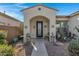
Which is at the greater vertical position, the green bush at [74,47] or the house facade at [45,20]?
the house facade at [45,20]

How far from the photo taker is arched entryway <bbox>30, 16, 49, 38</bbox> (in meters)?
5.94

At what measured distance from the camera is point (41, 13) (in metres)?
5.94

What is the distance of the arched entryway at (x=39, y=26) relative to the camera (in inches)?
234

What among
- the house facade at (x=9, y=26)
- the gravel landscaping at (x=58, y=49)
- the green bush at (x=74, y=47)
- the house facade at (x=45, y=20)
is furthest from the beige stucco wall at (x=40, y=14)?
the green bush at (x=74, y=47)

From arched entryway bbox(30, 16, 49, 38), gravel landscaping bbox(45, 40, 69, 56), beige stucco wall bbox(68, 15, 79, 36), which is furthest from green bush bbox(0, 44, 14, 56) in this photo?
beige stucco wall bbox(68, 15, 79, 36)

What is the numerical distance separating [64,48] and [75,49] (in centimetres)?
27

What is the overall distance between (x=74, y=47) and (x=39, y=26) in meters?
0.99

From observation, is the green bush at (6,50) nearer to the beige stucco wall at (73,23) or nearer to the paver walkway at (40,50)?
the paver walkway at (40,50)

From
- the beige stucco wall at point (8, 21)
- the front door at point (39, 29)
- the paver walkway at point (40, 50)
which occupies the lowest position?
the paver walkway at point (40, 50)

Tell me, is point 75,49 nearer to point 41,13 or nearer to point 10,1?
point 41,13

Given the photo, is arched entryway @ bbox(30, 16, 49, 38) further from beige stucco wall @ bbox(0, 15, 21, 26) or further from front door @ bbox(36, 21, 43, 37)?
beige stucco wall @ bbox(0, 15, 21, 26)

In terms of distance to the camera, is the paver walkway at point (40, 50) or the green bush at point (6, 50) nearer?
the green bush at point (6, 50)

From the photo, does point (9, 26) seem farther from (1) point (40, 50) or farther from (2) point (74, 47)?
(2) point (74, 47)

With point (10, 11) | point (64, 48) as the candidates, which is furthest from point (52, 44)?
point (10, 11)
